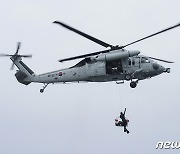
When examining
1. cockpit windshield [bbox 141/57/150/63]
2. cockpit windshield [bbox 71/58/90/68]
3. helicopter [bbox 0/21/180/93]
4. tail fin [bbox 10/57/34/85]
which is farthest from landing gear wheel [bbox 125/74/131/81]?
tail fin [bbox 10/57/34/85]

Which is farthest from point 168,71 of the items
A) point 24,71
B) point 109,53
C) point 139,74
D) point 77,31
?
point 24,71

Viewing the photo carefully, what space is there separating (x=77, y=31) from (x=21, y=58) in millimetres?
11382

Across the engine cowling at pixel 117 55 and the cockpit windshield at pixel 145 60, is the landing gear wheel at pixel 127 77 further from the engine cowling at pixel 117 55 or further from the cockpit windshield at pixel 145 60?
the cockpit windshield at pixel 145 60

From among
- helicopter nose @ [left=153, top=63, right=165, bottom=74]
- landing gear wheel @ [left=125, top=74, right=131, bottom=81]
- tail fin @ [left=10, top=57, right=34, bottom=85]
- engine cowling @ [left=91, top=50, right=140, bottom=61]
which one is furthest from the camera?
tail fin @ [left=10, top=57, right=34, bottom=85]

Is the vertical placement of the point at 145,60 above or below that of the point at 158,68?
above

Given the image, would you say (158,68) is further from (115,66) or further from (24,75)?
(24,75)

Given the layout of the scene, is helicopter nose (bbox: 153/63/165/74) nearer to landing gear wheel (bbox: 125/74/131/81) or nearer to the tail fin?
landing gear wheel (bbox: 125/74/131/81)

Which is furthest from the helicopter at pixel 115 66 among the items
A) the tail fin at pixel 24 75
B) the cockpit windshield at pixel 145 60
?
the tail fin at pixel 24 75

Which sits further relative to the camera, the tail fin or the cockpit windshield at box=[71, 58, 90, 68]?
the tail fin

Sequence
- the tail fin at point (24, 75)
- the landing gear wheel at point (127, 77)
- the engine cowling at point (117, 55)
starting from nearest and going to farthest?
the engine cowling at point (117, 55), the landing gear wheel at point (127, 77), the tail fin at point (24, 75)

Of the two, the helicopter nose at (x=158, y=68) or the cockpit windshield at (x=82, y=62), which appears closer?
the helicopter nose at (x=158, y=68)

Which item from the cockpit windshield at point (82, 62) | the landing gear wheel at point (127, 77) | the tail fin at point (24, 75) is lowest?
the landing gear wheel at point (127, 77)

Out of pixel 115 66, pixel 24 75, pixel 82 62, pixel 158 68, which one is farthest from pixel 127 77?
pixel 24 75

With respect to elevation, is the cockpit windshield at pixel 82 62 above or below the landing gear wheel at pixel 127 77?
above
